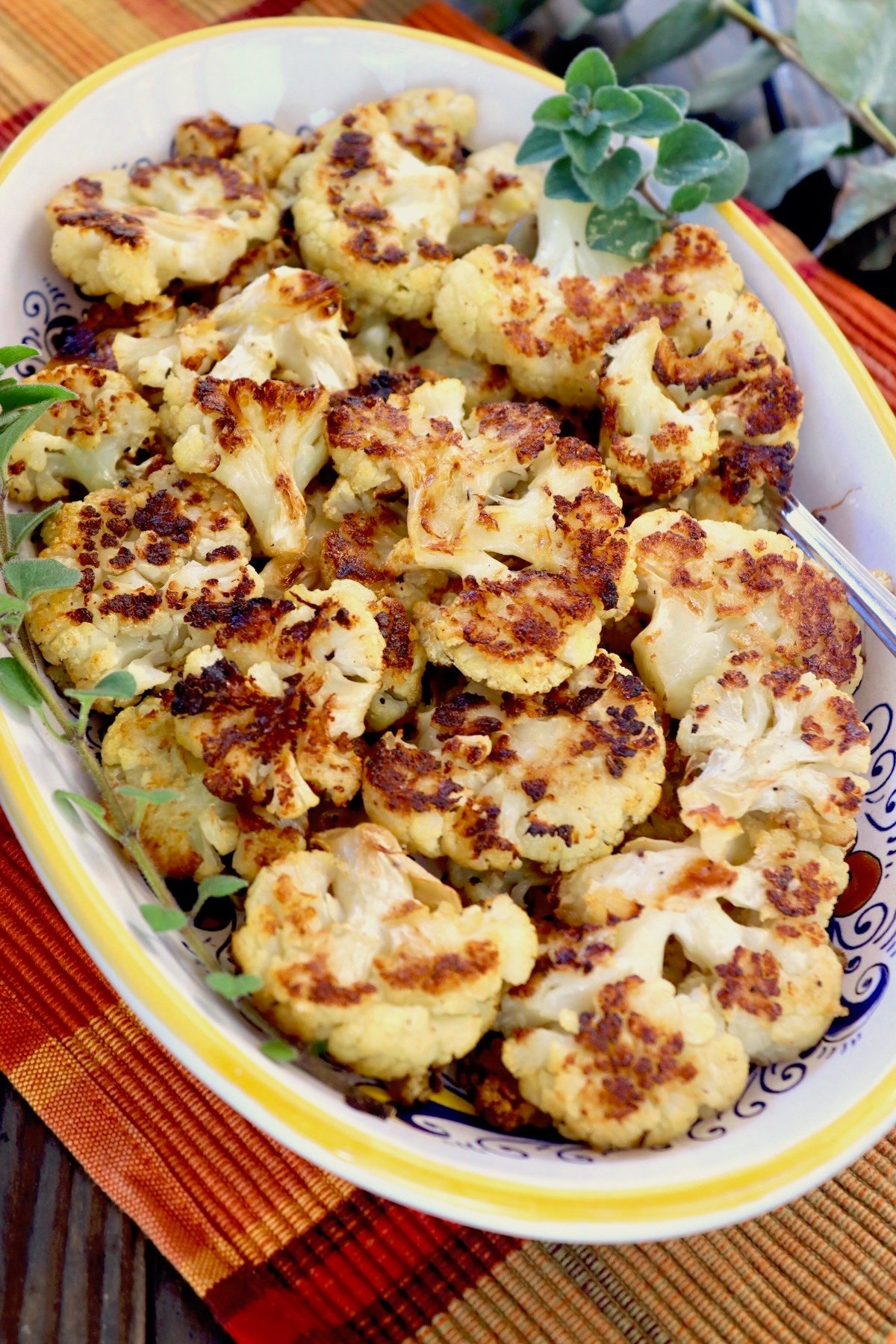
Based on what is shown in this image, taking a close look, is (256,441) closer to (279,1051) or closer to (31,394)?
(31,394)

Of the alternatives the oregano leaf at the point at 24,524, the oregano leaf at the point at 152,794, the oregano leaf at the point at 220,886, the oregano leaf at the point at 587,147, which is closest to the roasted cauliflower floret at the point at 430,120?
the oregano leaf at the point at 587,147

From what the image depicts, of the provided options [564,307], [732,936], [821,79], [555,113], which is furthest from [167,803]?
[821,79]

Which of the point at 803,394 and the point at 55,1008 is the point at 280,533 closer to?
the point at 55,1008

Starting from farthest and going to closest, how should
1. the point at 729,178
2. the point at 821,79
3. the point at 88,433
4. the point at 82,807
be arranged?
the point at 821,79 → the point at 729,178 → the point at 88,433 → the point at 82,807

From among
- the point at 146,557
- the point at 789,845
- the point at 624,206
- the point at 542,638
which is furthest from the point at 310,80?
the point at 789,845

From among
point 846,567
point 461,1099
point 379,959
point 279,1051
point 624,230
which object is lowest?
point 461,1099

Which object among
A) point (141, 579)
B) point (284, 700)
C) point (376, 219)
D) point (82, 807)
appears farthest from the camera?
point (376, 219)
